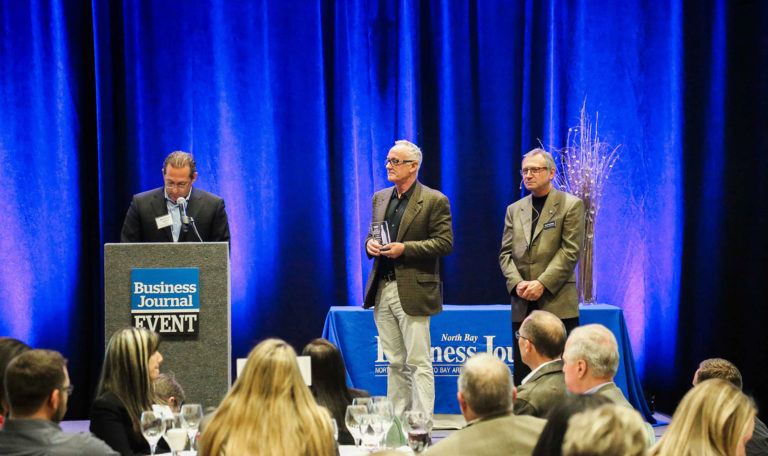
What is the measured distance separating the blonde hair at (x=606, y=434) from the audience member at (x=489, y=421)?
0.56 meters

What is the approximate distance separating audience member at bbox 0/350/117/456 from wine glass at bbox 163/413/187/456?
371 mm

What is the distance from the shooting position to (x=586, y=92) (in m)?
6.42

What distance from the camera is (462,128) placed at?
640 cm

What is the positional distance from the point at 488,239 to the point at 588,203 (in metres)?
0.90

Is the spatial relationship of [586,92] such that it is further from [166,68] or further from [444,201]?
[166,68]

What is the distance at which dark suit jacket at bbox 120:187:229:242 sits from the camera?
4617 mm

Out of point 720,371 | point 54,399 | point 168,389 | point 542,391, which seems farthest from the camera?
point 168,389

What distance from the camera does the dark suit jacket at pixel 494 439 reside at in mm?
2211

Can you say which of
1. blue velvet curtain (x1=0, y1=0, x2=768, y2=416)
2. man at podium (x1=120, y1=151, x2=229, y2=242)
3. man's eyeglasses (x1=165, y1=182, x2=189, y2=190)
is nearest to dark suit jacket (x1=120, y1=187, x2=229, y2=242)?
man at podium (x1=120, y1=151, x2=229, y2=242)

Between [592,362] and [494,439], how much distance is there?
77 centimetres

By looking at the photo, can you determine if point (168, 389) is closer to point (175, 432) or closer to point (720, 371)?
point (175, 432)

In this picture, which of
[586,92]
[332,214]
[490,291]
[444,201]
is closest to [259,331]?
[332,214]

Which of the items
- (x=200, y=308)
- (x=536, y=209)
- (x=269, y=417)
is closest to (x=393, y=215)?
(x=536, y=209)

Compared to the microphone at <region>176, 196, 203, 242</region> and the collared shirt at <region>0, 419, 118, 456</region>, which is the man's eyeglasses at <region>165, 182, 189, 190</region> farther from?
the collared shirt at <region>0, 419, 118, 456</region>
